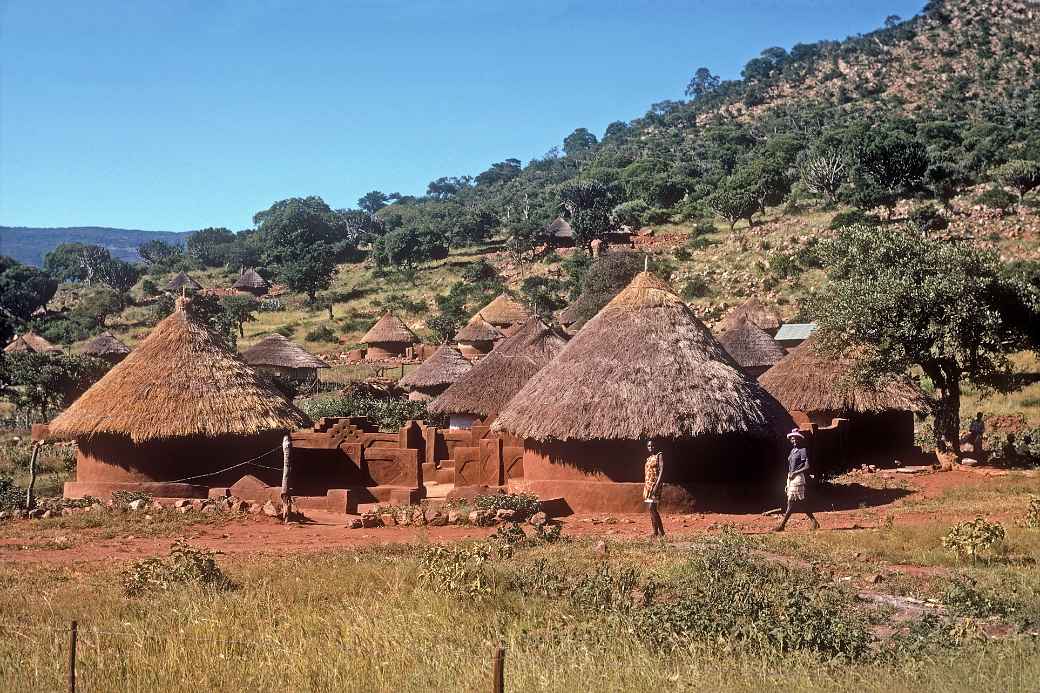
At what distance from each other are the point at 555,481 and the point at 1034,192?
152ft

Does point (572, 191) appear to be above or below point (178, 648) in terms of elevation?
above

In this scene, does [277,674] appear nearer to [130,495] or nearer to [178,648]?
[178,648]

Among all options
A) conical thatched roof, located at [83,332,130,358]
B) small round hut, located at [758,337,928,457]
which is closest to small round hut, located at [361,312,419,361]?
conical thatched roof, located at [83,332,130,358]

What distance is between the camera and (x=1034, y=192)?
54125 millimetres

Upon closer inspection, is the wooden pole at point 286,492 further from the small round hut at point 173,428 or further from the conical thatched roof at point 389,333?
the conical thatched roof at point 389,333

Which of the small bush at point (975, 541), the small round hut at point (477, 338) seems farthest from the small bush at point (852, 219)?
the small bush at point (975, 541)

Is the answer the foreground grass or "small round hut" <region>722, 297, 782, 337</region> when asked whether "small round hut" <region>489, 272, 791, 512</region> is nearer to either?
the foreground grass

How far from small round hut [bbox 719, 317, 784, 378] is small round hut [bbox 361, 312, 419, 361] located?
18.0 metres

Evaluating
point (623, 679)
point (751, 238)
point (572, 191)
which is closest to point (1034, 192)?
point (751, 238)

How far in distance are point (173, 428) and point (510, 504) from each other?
6262 millimetres

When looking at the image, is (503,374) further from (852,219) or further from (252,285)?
(252,285)

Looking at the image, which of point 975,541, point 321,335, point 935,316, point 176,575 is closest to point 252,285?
point 321,335

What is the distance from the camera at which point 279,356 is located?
134 ft

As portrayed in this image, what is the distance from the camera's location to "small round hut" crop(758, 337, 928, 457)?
845 inches
